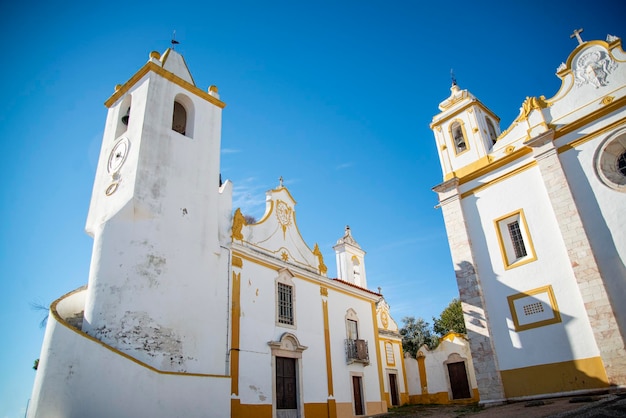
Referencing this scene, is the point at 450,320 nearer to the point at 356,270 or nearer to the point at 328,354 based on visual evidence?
the point at 356,270

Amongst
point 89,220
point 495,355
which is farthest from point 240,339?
point 495,355

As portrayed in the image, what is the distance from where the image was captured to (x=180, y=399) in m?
10.8

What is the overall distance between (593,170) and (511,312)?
15.9ft


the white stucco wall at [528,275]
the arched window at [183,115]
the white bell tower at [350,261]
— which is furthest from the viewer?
the white bell tower at [350,261]

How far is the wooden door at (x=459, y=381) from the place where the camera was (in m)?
21.7

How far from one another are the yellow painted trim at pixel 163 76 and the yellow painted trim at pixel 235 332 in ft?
23.8

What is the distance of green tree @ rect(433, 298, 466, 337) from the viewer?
123 feet

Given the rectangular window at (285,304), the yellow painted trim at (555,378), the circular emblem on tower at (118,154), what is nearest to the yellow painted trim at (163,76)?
the circular emblem on tower at (118,154)

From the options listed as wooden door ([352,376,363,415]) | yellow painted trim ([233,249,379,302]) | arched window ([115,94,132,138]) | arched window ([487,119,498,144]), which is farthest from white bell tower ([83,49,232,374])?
arched window ([487,119,498,144])

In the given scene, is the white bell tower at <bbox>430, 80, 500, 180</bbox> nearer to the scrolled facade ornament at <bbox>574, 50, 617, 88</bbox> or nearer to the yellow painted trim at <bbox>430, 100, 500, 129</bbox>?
the yellow painted trim at <bbox>430, 100, 500, 129</bbox>

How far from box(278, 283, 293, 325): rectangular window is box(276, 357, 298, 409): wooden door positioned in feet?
4.55

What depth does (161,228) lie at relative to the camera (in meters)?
13.0

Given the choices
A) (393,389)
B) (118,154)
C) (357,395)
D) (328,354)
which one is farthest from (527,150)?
(393,389)

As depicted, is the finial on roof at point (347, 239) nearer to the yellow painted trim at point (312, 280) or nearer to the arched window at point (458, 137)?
the yellow painted trim at point (312, 280)
